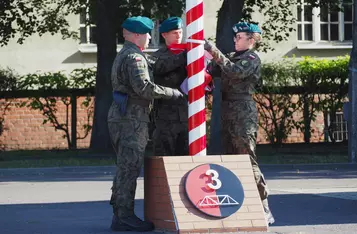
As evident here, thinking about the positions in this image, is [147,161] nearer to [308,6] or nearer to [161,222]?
[161,222]

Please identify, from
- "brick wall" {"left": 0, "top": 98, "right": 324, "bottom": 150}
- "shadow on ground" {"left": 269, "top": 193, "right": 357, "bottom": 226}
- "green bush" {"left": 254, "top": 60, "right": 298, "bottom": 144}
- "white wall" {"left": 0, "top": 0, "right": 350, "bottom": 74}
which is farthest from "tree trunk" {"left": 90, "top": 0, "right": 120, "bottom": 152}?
"shadow on ground" {"left": 269, "top": 193, "right": 357, "bottom": 226}

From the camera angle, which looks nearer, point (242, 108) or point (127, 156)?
point (127, 156)

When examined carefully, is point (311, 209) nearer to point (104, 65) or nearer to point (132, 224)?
point (132, 224)

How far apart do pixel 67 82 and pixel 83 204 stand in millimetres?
15883

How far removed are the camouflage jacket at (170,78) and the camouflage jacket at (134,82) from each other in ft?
0.71

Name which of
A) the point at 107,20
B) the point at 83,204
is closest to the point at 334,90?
the point at 107,20

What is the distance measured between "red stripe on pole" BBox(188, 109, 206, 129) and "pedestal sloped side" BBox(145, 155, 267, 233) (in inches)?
14.6

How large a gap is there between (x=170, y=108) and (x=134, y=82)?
60 centimetres

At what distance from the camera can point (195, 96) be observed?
927 centimetres

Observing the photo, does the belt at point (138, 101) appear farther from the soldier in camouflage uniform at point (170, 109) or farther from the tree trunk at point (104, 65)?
the tree trunk at point (104, 65)

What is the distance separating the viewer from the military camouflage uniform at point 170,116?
9570mm

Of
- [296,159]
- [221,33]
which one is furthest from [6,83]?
[296,159]

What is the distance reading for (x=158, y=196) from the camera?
29.9ft

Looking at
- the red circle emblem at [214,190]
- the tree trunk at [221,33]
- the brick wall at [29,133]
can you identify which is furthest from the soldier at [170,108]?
the brick wall at [29,133]
